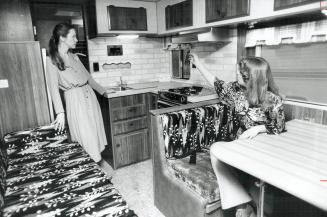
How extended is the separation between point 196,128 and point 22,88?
9.69 ft

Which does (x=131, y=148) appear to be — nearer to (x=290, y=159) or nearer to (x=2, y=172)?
(x=2, y=172)

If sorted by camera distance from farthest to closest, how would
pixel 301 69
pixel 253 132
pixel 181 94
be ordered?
pixel 181 94 → pixel 301 69 → pixel 253 132

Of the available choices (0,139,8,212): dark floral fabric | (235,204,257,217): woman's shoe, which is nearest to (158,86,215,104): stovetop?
(235,204,257,217): woman's shoe

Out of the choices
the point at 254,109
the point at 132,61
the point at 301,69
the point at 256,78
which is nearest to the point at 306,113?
the point at 301,69

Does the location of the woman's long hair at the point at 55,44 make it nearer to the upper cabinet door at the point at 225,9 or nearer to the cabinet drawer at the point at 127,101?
the cabinet drawer at the point at 127,101

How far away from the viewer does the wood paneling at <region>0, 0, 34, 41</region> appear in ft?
11.1

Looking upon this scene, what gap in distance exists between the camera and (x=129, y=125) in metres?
3.35

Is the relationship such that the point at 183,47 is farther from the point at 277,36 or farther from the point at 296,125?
the point at 296,125

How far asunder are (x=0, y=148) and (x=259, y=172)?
6.86 ft

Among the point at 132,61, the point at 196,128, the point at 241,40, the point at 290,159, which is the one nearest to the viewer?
the point at 290,159

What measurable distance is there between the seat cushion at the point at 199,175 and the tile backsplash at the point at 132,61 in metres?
2.11

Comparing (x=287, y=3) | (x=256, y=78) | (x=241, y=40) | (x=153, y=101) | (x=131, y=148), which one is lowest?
(x=131, y=148)

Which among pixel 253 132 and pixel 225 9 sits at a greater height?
pixel 225 9

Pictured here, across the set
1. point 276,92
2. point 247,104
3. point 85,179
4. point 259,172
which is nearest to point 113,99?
point 85,179
